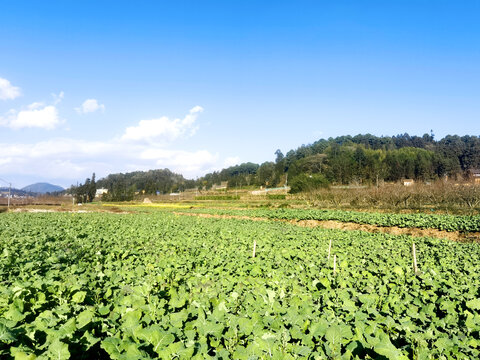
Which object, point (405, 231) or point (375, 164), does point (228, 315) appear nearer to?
point (405, 231)

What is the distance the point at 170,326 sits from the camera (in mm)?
3445

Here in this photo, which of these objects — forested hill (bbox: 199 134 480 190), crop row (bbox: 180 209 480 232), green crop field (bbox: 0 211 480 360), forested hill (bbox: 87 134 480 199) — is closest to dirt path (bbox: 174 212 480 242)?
crop row (bbox: 180 209 480 232)

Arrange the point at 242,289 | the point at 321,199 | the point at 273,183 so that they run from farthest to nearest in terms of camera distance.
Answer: the point at 273,183 → the point at 321,199 → the point at 242,289

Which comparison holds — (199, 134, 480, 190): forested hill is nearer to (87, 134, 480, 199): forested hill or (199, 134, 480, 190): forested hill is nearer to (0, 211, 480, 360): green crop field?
(87, 134, 480, 199): forested hill

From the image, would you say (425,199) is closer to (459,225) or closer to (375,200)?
(375,200)

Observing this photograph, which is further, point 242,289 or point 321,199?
point 321,199

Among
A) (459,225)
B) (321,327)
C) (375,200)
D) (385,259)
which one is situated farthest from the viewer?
(375,200)

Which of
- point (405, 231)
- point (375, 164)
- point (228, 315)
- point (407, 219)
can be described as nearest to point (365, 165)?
point (375, 164)

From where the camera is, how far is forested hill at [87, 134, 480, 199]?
260 feet

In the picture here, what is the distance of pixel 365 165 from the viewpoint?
94125mm

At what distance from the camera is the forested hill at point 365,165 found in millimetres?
79312

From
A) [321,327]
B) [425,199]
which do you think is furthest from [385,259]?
[425,199]

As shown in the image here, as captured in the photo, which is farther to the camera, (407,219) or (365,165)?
(365,165)

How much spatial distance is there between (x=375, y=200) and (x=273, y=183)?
250ft
